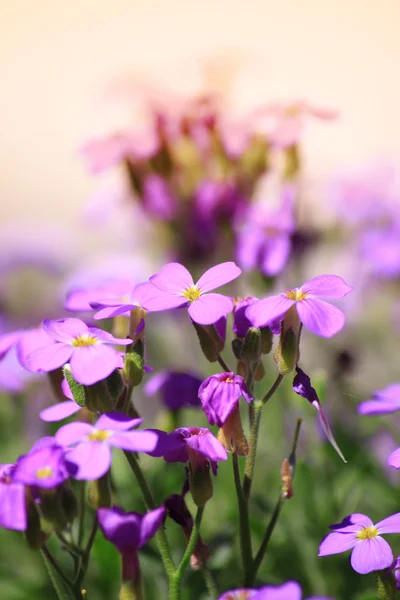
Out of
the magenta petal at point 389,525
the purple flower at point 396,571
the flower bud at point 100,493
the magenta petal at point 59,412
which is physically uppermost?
the magenta petal at point 59,412

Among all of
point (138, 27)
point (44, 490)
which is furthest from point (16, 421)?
point (138, 27)

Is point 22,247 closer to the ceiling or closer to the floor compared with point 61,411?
closer to the floor

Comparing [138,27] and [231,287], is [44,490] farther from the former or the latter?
[138,27]

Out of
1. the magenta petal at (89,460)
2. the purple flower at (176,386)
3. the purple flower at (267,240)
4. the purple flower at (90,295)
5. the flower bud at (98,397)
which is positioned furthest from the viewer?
the purple flower at (267,240)

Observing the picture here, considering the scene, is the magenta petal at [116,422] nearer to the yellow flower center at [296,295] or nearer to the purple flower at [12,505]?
the purple flower at [12,505]

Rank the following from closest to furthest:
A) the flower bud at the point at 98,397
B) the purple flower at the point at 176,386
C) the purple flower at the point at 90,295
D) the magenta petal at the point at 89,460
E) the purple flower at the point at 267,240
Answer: the magenta petal at the point at 89,460 → the flower bud at the point at 98,397 → the purple flower at the point at 90,295 → the purple flower at the point at 176,386 → the purple flower at the point at 267,240

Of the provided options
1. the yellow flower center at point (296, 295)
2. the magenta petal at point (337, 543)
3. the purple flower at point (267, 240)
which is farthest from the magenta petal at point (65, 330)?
the purple flower at point (267, 240)

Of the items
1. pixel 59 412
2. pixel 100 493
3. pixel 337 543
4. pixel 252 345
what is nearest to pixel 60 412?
pixel 59 412
